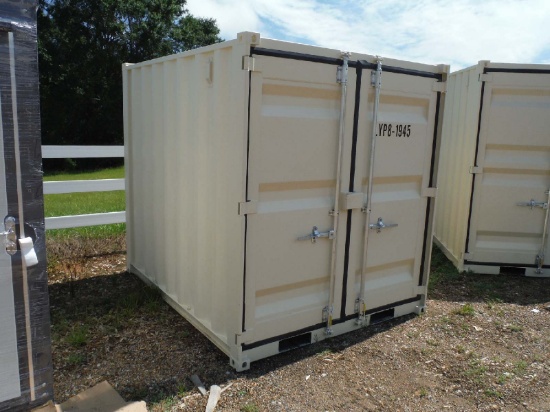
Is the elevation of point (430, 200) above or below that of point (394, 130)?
below

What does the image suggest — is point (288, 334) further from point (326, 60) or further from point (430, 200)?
point (326, 60)

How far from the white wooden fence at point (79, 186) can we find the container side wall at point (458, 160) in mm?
4887

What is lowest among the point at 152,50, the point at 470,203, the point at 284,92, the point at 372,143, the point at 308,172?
the point at 470,203

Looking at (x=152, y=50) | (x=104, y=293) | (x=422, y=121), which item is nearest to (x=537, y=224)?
(x=422, y=121)

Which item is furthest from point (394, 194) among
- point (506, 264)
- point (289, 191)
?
point (506, 264)

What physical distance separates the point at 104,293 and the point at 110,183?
2.28 meters

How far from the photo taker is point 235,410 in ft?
11.2

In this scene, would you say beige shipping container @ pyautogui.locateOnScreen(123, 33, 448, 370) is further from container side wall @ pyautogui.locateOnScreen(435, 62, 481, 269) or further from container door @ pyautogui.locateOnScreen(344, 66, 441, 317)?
container side wall @ pyautogui.locateOnScreen(435, 62, 481, 269)

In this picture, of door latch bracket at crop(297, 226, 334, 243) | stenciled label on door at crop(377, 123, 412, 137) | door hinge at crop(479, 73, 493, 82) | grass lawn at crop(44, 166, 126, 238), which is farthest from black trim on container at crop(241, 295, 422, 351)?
grass lawn at crop(44, 166, 126, 238)

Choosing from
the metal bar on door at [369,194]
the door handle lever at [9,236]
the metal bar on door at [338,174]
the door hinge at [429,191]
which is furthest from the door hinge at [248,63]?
the door hinge at [429,191]

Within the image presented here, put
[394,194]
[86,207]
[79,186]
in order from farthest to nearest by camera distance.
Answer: [86,207], [79,186], [394,194]

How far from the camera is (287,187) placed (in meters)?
3.90

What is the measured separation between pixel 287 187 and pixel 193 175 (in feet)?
3.05

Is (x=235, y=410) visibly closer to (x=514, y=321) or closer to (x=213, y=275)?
(x=213, y=275)
